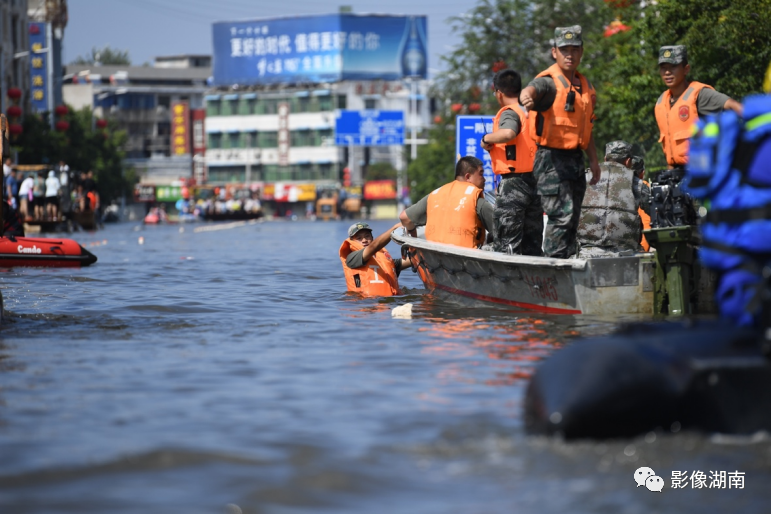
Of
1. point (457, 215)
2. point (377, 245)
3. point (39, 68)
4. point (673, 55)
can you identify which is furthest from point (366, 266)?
point (39, 68)

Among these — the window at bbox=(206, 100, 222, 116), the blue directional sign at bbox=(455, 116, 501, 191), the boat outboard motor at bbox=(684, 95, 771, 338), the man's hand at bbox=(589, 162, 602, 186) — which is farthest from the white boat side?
the window at bbox=(206, 100, 222, 116)

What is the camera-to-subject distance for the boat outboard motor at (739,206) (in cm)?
475

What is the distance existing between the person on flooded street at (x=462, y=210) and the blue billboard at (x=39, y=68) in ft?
155

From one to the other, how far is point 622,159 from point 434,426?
19.6ft

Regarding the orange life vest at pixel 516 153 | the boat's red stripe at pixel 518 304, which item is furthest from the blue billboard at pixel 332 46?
the orange life vest at pixel 516 153

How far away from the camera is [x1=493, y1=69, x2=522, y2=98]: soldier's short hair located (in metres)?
10.3

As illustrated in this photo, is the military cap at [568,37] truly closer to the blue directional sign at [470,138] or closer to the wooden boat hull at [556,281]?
the wooden boat hull at [556,281]

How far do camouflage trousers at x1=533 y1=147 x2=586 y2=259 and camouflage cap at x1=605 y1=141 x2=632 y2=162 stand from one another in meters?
1.08

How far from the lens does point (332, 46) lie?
102 meters

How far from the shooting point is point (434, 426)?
533cm

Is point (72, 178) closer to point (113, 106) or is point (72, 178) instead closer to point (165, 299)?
point (165, 299)

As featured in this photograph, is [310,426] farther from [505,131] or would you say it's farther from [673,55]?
[673,55]

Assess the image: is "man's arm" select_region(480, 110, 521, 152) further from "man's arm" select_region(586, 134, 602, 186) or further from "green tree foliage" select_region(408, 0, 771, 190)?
"green tree foliage" select_region(408, 0, 771, 190)

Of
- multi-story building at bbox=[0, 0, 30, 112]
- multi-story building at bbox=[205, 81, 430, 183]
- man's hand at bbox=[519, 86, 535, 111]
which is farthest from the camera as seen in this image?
multi-story building at bbox=[205, 81, 430, 183]
